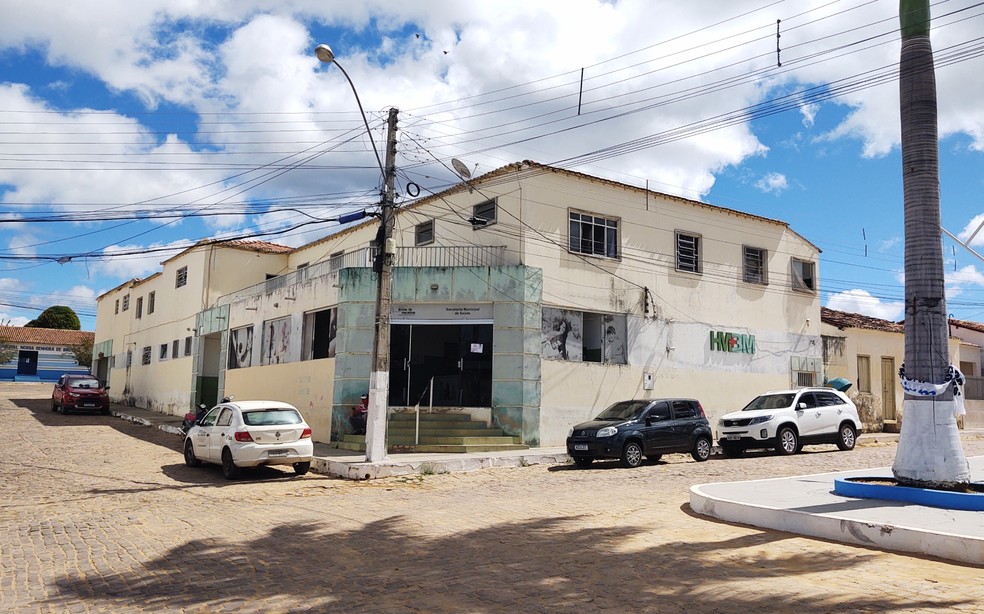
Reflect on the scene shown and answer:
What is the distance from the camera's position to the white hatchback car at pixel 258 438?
49.4ft

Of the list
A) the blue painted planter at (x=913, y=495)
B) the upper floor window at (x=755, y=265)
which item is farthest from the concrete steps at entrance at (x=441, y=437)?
the upper floor window at (x=755, y=265)

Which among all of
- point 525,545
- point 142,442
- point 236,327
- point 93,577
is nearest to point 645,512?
point 525,545

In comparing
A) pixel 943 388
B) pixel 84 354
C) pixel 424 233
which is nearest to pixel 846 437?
pixel 943 388

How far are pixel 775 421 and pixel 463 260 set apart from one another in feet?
31.1

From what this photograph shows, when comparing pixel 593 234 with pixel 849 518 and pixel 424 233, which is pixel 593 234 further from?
pixel 849 518

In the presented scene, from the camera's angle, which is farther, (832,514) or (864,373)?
(864,373)

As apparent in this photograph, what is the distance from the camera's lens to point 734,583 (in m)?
6.82

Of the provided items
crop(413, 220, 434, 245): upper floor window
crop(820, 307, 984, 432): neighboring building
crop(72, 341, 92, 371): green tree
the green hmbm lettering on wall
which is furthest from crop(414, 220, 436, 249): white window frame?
crop(72, 341, 92, 371): green tree

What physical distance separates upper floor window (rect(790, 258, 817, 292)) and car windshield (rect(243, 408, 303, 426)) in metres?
19.7

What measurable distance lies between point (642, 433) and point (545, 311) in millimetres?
5450

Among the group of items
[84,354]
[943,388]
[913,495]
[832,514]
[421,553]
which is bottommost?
[421,553]

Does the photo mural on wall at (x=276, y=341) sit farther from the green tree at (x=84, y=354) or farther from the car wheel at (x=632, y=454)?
the green tree at (x=84, y=354)

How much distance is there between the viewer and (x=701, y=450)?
59.7 ft

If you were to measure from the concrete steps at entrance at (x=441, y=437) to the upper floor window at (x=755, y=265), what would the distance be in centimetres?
1143
